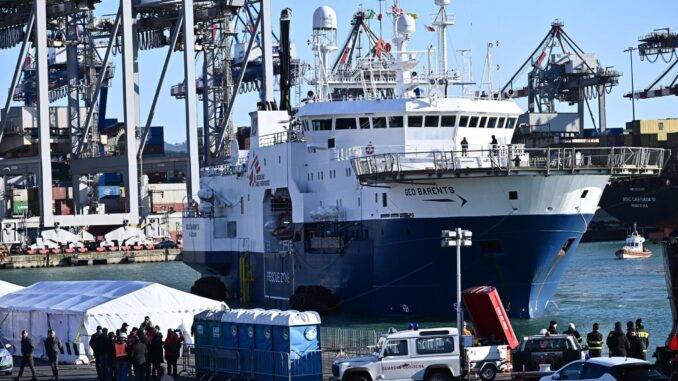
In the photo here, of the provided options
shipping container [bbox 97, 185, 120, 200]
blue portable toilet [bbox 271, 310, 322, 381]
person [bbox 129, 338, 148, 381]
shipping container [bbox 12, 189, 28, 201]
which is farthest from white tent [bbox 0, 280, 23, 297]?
shipping container [bbox 97, 185, 120, 200]

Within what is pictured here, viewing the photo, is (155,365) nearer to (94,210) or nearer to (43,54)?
(43,54)

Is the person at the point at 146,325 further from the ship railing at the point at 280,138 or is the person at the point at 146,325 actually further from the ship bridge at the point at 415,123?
the ship railing at the point at 280,138

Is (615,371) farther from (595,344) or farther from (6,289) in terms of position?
(6,289)

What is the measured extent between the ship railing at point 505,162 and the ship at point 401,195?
0.15 ft

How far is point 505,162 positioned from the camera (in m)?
36.6

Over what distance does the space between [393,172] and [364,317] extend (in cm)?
553

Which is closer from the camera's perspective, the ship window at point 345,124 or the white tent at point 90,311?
the white tent at point 90,311

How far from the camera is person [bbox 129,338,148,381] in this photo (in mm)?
26875

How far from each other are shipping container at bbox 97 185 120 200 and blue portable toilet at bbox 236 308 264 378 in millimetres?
97084

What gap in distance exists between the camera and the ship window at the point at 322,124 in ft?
141

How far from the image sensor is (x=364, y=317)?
40.7m

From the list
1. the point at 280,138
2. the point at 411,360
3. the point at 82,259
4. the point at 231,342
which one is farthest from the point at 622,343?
the point at 82,259

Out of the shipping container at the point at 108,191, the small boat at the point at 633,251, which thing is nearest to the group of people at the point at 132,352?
the small boat at the point at 633,251

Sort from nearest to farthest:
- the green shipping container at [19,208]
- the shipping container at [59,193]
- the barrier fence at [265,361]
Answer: the barrier fence at [265,361]
the green shipping container at [19,208]
the shipping container at [59,193]
